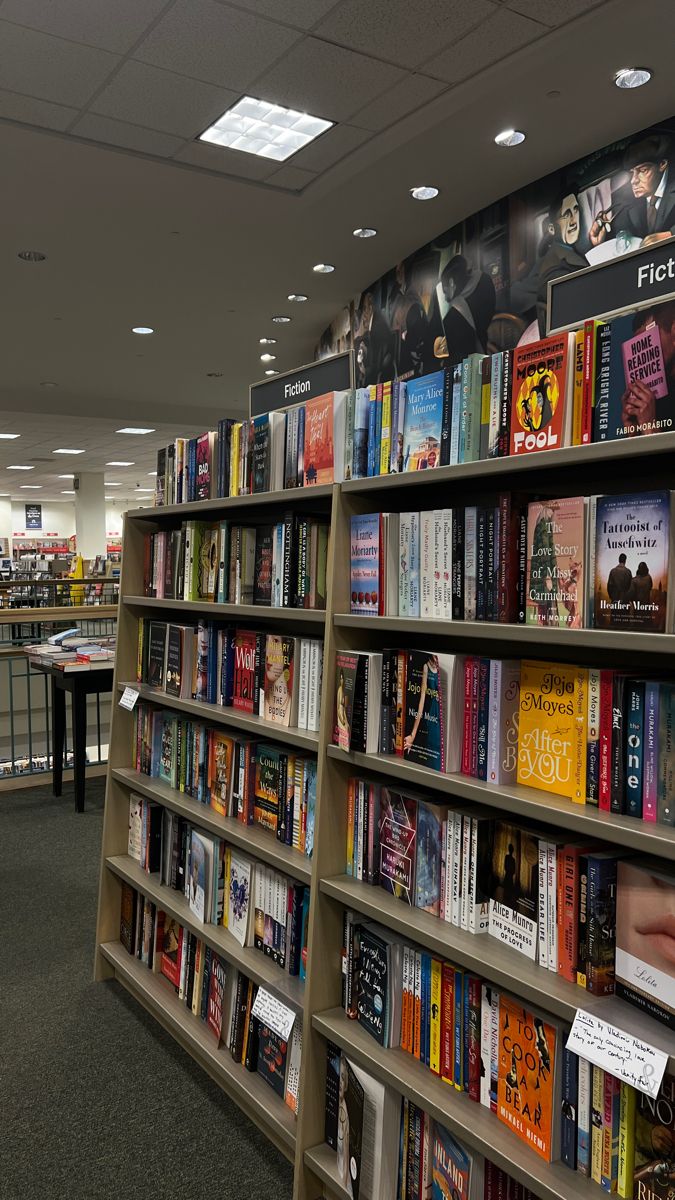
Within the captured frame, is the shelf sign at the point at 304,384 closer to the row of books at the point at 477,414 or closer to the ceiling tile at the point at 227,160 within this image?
the row of books at the point at 477,414

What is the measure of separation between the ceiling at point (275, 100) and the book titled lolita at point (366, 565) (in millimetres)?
2576

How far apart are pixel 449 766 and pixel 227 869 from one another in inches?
42.9

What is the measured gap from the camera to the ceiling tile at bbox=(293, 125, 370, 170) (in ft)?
14.2

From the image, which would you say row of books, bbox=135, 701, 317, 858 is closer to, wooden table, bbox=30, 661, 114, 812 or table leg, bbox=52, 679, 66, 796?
wooden table, bbox=30, 661, 114, 812

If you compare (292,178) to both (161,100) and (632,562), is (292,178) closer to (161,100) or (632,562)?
(161,100)

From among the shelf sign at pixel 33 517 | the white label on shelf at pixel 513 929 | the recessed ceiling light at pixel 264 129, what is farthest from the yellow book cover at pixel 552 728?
the shelf sign at pixel 33 517

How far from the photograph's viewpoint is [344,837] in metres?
1.95

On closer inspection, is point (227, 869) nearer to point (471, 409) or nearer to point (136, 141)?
point (471, 409)

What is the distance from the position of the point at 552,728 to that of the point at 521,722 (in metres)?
0.08

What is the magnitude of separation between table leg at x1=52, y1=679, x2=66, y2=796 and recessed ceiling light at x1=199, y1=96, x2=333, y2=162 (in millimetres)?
3205

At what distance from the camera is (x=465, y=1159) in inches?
62.7

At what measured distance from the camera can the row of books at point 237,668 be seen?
2.12 meters

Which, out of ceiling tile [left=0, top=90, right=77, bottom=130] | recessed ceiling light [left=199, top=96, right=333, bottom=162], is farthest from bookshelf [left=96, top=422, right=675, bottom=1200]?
ceiling tile [left=0, top=90, right=77, bottom=130]

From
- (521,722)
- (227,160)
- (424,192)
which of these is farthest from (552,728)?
(424,192)
